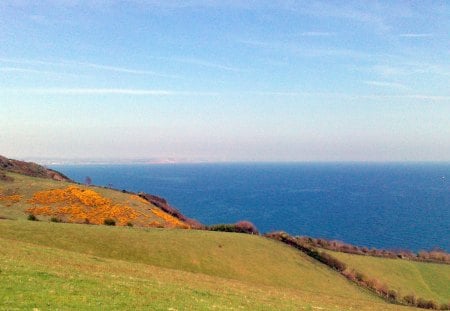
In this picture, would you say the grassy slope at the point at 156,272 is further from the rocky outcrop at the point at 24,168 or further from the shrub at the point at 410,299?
the rocky outcrop at the point at 24,168

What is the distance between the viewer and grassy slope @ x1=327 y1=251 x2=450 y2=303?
231ft

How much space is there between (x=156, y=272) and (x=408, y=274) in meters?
58.6

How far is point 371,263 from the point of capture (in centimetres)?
7812

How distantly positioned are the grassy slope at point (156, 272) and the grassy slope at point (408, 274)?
12.8 meters

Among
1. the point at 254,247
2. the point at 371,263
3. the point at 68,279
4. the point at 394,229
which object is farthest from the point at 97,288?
the point at 394,229

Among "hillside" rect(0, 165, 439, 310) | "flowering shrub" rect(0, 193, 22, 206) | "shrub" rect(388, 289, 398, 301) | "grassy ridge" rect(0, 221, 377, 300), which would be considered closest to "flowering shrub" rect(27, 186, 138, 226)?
"hillside" rect(0, 165, 439, 310)

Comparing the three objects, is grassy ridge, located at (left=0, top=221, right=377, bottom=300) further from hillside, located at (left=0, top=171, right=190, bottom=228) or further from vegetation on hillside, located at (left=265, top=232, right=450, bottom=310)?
hillside, located at (left=0, top=171, right=190, bottom=228)

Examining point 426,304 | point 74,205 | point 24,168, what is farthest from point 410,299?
point 24,168

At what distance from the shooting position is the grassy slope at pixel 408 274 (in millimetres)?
70438

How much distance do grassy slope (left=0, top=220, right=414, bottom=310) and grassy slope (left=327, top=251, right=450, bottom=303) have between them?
1276 centimetres

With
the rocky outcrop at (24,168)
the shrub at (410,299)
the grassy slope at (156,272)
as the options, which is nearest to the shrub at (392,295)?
the shrub at (410,299)

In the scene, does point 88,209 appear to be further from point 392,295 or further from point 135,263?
point 392,295

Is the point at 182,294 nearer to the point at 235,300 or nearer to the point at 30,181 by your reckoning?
the point at 235,300

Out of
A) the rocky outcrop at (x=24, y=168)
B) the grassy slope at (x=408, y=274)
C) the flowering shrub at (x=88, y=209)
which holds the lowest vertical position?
the grassy slope at (x=408, y=274)
